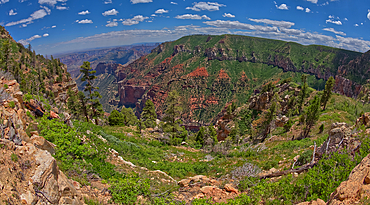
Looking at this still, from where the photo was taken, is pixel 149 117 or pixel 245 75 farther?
pixel 245 75

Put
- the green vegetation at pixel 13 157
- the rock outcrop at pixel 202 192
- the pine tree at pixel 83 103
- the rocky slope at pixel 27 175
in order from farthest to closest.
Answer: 1. the pine tree at pixel 83 103
2. the rock outcrop at pixel 202 192
3. the green vegetation at pixel 13 157
4. the rocky slope at pixel 27 175

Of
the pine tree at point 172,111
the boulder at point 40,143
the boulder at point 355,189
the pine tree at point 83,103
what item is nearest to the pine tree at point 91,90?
the pine tree at point 83,103

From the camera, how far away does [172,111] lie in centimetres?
2762

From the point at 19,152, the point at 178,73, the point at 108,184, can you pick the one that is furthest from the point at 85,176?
the point at 178,73

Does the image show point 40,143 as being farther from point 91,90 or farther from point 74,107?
point 74,107

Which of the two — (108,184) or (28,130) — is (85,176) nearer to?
(108,184)

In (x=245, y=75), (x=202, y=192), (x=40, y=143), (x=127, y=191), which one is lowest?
(x=202, y=192)

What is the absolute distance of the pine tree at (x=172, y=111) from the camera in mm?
26609

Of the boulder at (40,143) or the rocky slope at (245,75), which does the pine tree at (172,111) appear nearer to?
the boulder at (40,143)

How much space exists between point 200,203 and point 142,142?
15.2 metres

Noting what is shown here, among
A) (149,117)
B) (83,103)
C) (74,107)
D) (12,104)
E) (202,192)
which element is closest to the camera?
(12,104)

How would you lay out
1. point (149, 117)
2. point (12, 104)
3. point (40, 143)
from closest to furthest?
point (40, 143), point (12, 104), point (149, 117)

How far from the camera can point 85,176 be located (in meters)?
7.41

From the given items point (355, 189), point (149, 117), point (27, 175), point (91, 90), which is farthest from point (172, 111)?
point (355, 189)
